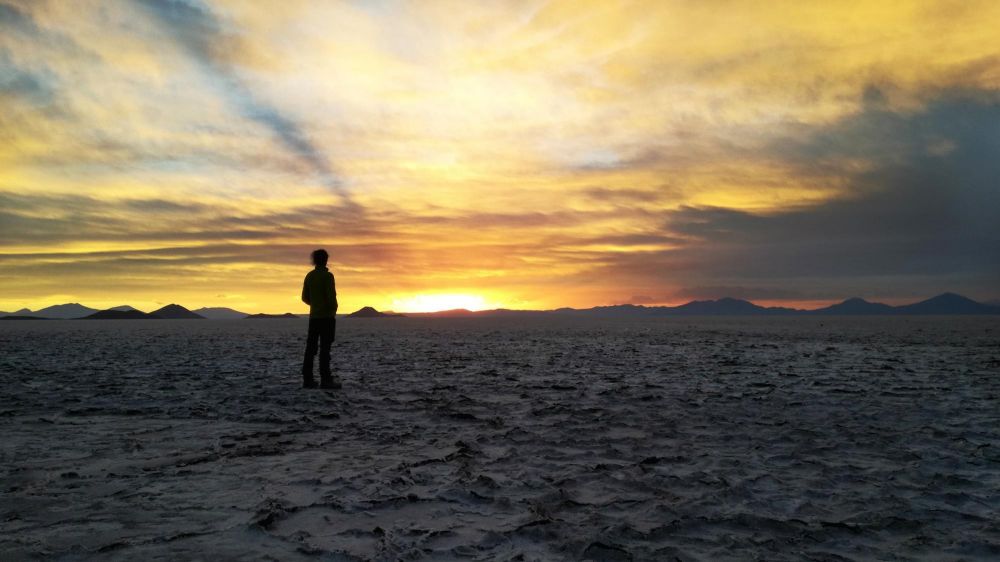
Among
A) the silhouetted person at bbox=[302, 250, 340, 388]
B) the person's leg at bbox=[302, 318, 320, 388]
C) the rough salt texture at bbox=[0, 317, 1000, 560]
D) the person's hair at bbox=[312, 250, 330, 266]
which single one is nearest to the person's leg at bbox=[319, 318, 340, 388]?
the silhouetted person at bbox=[302, 250, 340, 388]

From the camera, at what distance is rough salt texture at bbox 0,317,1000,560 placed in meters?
5.02

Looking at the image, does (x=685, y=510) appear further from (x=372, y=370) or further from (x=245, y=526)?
(x=372, y=370)

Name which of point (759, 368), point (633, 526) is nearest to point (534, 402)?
point (633, 526)

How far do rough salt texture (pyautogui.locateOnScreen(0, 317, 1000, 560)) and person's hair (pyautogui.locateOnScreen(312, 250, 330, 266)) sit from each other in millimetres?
3510

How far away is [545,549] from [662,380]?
45.4ft

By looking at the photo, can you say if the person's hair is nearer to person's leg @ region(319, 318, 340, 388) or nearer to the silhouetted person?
the silhouetted person

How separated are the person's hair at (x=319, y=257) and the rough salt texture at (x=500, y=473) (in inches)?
138

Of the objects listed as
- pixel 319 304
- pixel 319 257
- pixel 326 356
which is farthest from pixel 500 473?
pixel 319 257

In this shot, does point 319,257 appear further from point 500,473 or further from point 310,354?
point 500,473

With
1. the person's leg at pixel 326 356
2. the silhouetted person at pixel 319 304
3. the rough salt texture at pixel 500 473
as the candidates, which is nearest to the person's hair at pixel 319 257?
the silhouetted person at pixel 319 304

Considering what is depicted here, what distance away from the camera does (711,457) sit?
8.22 meters

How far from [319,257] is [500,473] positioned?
10468 millimetres

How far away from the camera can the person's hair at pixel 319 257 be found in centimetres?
1594

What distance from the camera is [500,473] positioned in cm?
729
